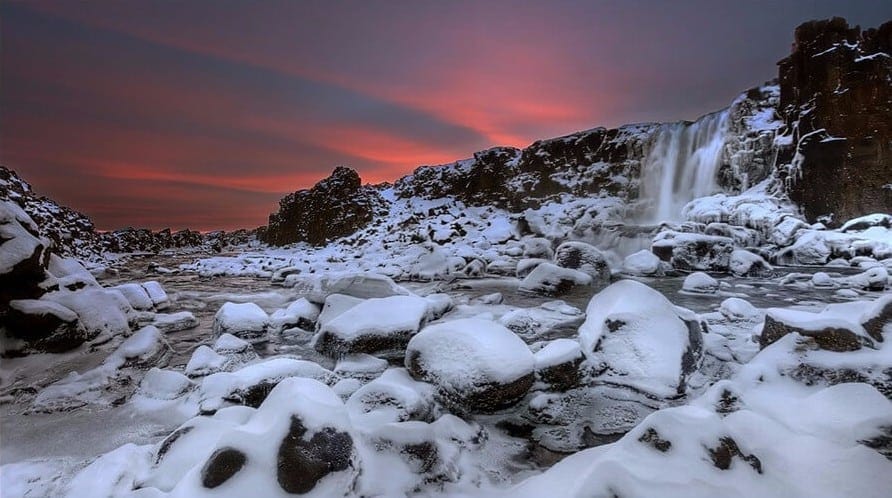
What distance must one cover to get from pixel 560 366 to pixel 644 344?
104 cm

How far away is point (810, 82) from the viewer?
21156mm

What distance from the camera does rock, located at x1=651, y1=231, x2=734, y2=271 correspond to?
1461 cm

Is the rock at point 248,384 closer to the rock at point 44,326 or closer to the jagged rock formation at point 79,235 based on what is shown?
the rock at point 44,326

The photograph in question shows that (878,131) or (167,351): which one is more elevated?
(878,131)

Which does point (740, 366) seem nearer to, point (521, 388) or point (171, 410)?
point (521, 388)

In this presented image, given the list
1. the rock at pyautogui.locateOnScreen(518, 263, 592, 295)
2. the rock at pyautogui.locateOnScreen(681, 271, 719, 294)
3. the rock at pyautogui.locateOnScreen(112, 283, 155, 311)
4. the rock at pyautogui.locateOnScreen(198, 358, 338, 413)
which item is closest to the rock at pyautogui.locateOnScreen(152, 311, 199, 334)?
the rock at pyautogui.locateOnScreen(112, 283, 155, 311)

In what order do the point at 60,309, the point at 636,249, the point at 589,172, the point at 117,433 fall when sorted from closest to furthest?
the point at 117,433 < the point at 60,309 < the point at 636,249 < the point at 589,172

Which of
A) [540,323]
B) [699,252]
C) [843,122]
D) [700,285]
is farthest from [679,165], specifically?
[540,323]

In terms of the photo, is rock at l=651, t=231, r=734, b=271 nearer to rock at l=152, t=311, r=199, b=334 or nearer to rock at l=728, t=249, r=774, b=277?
rock at l=728, t=249, r=774, b=277

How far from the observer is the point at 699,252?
15.0m

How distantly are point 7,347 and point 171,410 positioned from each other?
3.60 metres

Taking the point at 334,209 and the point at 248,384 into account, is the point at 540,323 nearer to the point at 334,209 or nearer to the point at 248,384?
the point at 248,384

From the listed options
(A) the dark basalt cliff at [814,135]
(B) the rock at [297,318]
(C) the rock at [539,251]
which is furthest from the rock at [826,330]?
(A) the dark basalt cliff at [814,135]

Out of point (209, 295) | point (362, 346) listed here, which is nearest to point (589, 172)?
point (209, 295)
